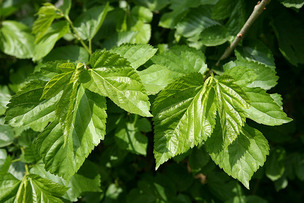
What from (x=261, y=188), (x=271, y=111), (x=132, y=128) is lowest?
(x=261, y=188)

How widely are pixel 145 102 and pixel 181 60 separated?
31cm

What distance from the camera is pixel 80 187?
1174 mm

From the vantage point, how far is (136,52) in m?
1.01

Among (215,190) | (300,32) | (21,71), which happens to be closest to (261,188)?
(215,190)

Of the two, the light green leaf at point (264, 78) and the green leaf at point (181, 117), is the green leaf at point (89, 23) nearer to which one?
the green leaf at point (181, 117)

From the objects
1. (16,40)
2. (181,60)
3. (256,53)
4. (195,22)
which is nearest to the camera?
(181,60)

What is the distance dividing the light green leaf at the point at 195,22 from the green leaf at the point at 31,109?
2.14 ft

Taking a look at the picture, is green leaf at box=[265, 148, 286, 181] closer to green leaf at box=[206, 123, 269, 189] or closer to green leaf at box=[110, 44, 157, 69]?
green leaf at box=[206, 123, 269, 189]

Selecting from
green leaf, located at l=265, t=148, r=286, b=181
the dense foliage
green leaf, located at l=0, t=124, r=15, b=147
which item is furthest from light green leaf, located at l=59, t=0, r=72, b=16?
green leaf, located at l=265, t=148, r=286, b=181

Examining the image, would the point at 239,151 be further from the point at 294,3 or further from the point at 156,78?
the point at 294,3

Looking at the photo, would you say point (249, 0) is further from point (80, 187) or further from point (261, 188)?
point (261, 188)

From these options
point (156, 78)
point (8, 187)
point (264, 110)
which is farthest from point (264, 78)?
point (8, 187)

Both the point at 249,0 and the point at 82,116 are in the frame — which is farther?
the point at 249,0

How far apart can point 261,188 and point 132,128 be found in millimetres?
1397
